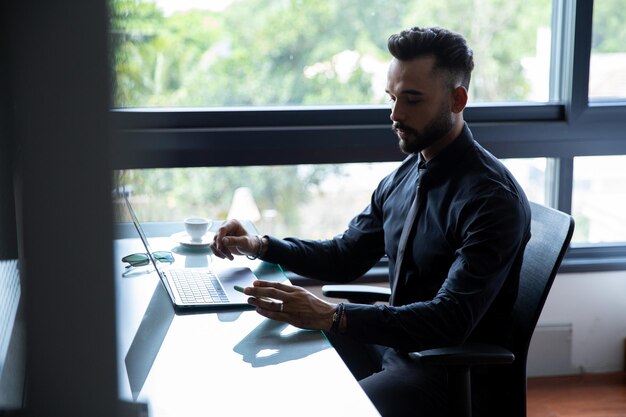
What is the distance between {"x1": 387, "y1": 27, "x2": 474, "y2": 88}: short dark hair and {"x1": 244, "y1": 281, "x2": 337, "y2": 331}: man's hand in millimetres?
686

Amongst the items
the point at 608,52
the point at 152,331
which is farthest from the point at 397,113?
the point at 608,52

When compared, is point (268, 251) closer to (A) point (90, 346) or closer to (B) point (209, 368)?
(B) point (209, 368)

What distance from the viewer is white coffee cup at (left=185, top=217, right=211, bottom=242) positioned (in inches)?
86.6

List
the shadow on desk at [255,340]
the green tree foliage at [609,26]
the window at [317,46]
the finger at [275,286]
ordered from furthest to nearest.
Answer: the green tree foliage at [609,26]
the window at [317,46]
the finger at [275,286]
the shadow on desk at [255,340]

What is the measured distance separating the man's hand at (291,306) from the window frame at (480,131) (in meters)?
1.13

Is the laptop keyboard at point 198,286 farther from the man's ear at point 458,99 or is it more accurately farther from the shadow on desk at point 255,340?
the man's ear at point 458,99

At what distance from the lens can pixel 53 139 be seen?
27 cm

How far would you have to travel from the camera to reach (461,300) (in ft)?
5.57

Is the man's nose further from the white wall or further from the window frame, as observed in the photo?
the white wall

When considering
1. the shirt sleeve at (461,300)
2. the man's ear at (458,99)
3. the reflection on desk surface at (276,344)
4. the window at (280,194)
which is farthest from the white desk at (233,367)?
the window at (280,194)

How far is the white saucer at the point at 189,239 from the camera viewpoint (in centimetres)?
220

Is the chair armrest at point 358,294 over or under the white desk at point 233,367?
under

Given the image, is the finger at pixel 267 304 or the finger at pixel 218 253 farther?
the finger at pixel 218 253

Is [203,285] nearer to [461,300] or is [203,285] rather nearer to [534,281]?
[461,300]
